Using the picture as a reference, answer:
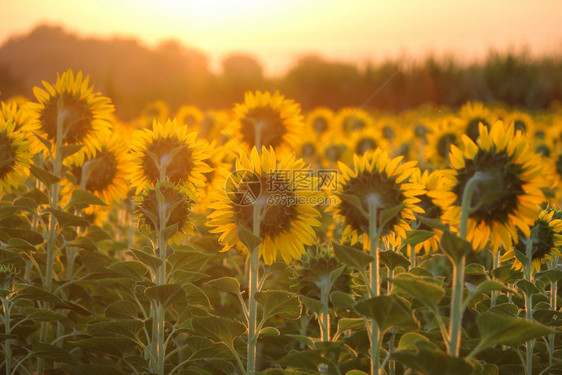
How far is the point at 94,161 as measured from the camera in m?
3.03

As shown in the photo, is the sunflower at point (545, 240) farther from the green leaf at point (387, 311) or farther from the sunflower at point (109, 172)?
the sunflower at point (109, 172)

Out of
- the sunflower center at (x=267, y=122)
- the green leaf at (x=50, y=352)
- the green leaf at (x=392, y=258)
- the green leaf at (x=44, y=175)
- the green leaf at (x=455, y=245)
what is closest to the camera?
the green leaf at (x=455, y=245)

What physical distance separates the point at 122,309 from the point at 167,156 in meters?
0.78

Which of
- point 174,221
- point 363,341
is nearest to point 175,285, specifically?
point 174,221

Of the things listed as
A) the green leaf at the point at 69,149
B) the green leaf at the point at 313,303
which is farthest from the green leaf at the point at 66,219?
the green leaf at the point at 313,303

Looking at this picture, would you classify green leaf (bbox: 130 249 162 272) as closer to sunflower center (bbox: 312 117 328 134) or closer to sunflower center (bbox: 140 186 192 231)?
sunflower center (bbox: 140 186 192 231)

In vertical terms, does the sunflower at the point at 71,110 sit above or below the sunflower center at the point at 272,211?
above

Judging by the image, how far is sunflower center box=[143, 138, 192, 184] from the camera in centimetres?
273

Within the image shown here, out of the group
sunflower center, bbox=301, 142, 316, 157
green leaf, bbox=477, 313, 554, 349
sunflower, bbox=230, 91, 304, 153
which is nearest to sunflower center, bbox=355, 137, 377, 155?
sunflower center, bbox=301, 142, 316, 157

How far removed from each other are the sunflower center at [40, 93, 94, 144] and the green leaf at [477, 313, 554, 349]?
236cm

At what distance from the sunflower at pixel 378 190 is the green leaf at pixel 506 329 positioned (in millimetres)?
549

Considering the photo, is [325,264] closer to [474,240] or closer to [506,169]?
[474,240]

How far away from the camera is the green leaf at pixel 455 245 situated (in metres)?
1.51

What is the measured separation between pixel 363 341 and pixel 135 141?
60.0 inches
